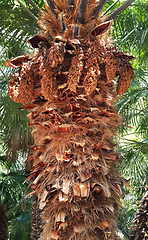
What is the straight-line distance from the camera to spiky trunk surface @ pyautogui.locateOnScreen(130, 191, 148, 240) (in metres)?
2.33

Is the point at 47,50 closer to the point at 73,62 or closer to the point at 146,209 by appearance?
the point at 73,62

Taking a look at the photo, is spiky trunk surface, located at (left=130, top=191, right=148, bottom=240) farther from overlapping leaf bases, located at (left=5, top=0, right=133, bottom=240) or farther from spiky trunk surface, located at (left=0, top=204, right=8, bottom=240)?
spiky trunk surface, located at (left=0, top=204, right=8, bottom=240)

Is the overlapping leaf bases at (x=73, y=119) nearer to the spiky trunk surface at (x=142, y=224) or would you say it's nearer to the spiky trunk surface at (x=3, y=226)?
the spiky trunk surface at (x=142, y=224)

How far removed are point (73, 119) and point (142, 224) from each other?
6.27ft

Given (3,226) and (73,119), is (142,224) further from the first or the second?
(3,226)

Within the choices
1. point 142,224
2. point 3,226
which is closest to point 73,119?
point 142,224

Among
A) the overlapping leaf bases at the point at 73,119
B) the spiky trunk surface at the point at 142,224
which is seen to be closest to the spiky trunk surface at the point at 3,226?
the spiky trunk surface at the point at 142,224

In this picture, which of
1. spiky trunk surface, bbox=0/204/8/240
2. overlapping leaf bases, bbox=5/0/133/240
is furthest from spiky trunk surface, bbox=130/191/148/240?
spiky trunk surface, bbox=0/204/8/240

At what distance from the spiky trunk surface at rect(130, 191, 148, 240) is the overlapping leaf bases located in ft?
4.81

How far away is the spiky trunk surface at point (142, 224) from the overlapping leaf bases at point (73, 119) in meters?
1.47

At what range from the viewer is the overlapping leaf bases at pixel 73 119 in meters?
1.05

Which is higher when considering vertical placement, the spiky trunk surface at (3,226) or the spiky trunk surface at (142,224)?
the spiky trunk surface at (142,224)

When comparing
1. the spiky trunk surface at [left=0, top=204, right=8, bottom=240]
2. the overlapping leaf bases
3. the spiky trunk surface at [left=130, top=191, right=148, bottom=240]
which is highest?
the overlapping leaf bases

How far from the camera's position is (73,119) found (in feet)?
3.82
